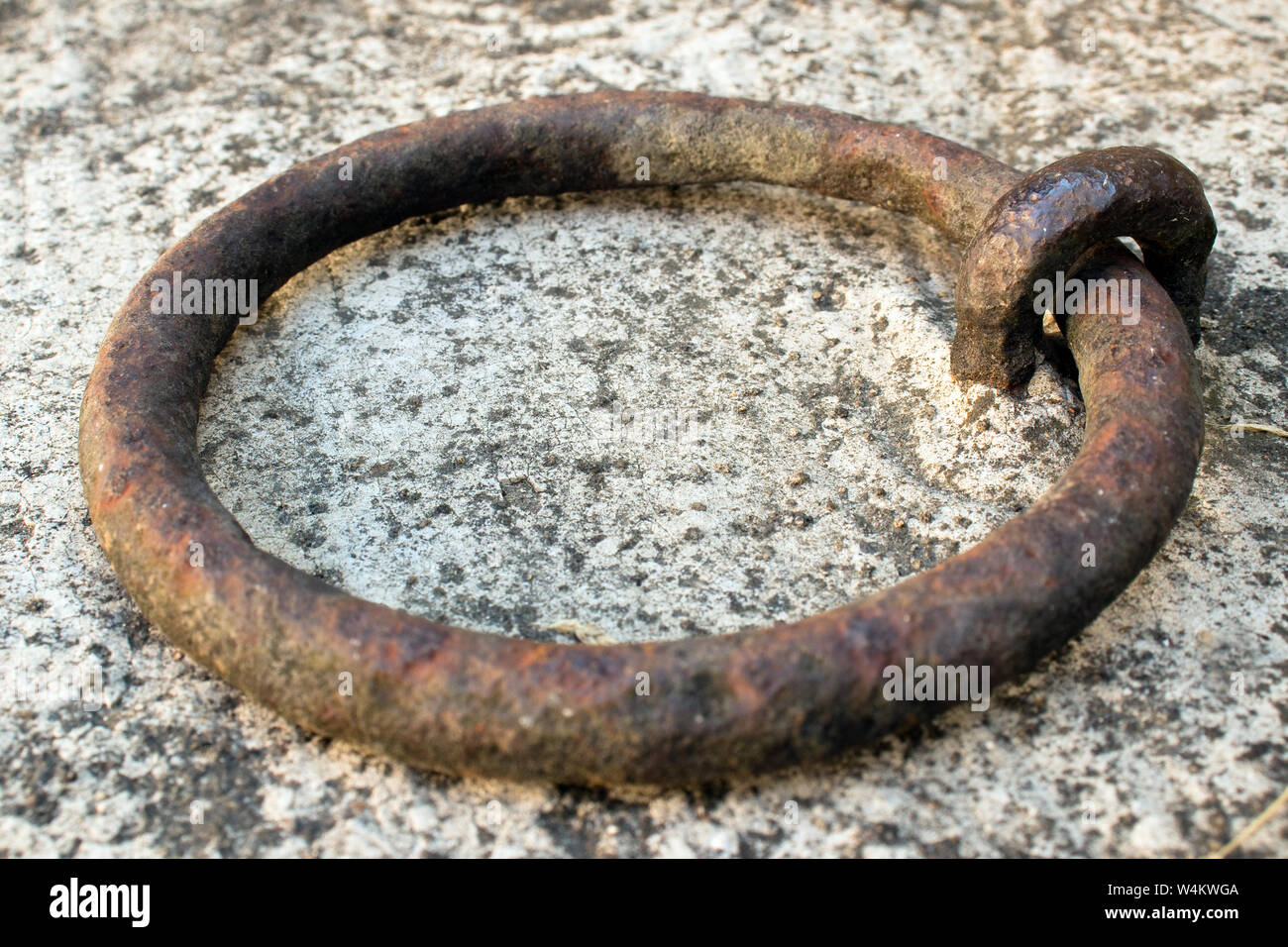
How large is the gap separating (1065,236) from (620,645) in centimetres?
106

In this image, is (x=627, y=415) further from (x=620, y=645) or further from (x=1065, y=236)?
(x=1065, y=236)

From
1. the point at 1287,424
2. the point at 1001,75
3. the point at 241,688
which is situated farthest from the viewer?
the point at 1001,75

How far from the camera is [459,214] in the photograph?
2.88 meters

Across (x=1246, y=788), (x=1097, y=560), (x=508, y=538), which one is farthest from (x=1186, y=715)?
(x=508, y=538)

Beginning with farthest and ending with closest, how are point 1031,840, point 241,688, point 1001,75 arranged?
point 1001,75 → point 241,688 → point 1031,840

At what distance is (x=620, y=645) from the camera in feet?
5.64

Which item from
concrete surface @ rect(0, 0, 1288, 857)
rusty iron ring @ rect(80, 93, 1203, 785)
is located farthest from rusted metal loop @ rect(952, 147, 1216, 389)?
concrete surface @ rect(0, 0, 1288, 857)

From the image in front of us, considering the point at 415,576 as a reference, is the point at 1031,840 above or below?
below

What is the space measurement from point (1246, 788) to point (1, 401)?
2.38 metres

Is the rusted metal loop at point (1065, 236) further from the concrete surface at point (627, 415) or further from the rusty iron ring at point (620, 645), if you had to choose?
the concrete surface at point (627, 415)

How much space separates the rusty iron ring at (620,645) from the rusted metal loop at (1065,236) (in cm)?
4

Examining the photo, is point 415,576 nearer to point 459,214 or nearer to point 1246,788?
point 459,214

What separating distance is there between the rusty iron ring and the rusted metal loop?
0.14ft

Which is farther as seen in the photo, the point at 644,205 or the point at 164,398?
the point at 644,205
